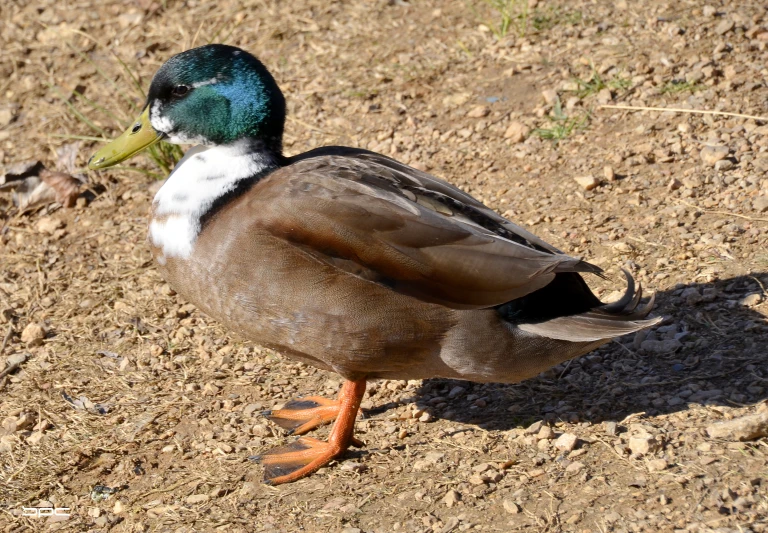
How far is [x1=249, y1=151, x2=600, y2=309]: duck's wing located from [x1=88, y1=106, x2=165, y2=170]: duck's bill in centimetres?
75

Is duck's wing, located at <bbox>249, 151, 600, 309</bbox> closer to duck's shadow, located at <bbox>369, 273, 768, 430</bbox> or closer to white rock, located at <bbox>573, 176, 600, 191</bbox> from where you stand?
duck's shadow, located at <bbox>369, 273, 768, 430</bbox>

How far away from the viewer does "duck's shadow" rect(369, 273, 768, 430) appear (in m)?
3.81

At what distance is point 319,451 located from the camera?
3.81 m

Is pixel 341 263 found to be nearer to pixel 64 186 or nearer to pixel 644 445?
pixel 644 445

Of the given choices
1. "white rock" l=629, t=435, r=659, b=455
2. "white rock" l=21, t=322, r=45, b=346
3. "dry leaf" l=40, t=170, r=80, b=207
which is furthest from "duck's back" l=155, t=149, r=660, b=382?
"dry leaf" l=40, t=170, r=80, b=207

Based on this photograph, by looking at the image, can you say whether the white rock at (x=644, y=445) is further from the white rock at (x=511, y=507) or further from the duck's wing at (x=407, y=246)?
the duck's wing at (x=407, y=246)

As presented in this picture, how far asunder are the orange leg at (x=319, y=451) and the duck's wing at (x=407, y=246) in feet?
1.87

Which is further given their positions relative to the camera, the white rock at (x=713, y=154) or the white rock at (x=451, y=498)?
the white rock at (x=713, y=154)

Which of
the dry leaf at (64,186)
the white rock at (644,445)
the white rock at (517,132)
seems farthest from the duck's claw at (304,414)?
the dry leaf at (64,186)

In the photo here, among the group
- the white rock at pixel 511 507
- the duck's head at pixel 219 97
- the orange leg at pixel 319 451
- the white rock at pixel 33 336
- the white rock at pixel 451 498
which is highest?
the duck's head at pixel 219 97

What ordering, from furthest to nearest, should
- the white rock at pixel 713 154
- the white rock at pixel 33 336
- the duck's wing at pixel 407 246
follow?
the white rock at pixel 713 154 → the white rock at pixel 33 336 → the duck's wing at pixel 407 246

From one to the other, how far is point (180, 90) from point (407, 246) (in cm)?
118

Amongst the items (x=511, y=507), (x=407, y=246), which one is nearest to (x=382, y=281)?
(x=407, y=246)

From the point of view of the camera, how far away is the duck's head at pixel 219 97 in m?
3.83
